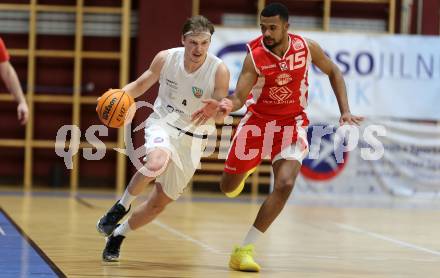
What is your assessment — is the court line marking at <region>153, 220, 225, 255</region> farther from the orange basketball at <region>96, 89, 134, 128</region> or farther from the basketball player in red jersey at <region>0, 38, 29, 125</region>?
the basketball player in red jersey at <region>0, 38, 29, 125</region>

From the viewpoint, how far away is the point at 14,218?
31.1ft

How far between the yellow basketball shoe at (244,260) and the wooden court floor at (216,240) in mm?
66

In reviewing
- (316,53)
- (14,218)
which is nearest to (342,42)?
(14,218)

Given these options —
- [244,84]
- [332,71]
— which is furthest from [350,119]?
[244,84]

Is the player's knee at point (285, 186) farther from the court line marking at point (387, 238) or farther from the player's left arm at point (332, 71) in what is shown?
the court line marking at point (387, 238)

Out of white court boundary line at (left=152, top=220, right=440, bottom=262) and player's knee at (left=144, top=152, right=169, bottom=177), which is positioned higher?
player's knee at (left=144, top=152, right=169, bottom=177)

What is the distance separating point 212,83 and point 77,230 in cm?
275

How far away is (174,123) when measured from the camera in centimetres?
659

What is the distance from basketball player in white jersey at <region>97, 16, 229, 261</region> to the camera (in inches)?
254

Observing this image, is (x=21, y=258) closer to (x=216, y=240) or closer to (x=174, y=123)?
(x=174, y=123)

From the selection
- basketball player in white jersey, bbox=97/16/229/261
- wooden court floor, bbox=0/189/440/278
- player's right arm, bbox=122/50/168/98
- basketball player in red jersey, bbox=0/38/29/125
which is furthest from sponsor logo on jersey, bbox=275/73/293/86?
basketball player in red jersey, bbox=0/38/29/125

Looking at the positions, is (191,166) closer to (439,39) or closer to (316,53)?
(316,53)

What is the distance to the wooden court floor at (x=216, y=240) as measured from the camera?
6320mm

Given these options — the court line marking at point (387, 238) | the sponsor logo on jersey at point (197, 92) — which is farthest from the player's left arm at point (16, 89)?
the court line marking at point (387, 238)
